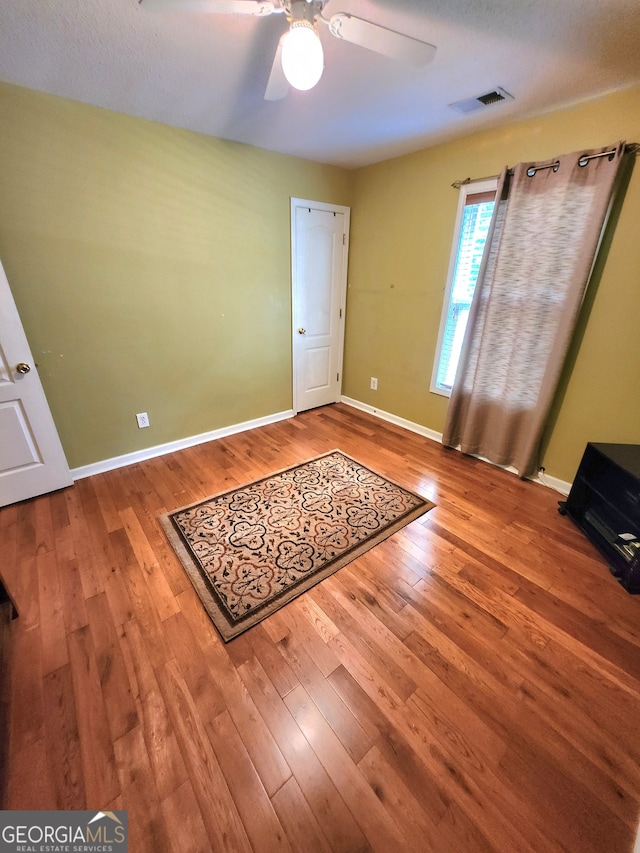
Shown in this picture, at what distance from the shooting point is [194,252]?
2.59 metres

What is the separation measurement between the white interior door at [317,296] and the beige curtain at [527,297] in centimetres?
155

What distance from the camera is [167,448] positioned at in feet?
9.53

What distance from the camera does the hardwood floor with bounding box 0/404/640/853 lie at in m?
0.95

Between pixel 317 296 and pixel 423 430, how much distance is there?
180 centimetres

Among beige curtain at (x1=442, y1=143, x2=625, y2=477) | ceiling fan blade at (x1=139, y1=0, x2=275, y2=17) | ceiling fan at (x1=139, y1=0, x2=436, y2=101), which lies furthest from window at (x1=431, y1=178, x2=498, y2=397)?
ceiling fan blade at (x1=139, y1=0, x2=275, y2=17)

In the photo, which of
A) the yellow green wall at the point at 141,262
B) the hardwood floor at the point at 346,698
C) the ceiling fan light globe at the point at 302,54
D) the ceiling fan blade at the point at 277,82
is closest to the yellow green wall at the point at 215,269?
the yellow green wall at the point at 141,262

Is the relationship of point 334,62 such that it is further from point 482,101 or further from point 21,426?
point 21,426

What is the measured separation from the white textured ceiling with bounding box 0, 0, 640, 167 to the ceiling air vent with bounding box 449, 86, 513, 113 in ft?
0.17

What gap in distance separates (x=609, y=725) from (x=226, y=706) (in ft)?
4.49

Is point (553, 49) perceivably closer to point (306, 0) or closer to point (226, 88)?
point (306, 0)

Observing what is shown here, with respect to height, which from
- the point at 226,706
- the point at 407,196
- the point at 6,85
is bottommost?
the point at 226,706

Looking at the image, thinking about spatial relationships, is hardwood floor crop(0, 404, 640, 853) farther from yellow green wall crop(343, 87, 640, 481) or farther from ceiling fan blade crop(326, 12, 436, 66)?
ceiling fan blade crop(326, 12, 436, 66)

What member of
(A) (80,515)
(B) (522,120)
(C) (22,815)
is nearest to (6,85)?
(A) (80,515)

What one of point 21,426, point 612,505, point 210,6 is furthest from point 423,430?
point 21,426
